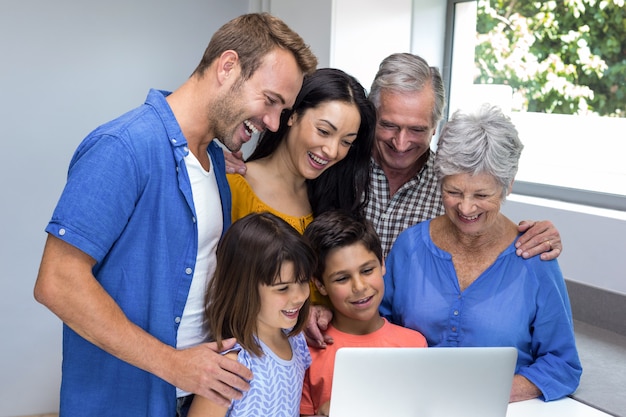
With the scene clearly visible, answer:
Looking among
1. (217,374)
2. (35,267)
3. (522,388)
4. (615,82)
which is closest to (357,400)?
(217,374)

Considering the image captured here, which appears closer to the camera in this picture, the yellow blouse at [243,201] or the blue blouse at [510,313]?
the blue blouse at [510,313]

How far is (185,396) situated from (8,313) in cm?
192

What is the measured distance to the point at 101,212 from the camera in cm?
131

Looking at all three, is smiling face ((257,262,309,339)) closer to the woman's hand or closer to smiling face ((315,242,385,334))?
smiling face ((315,242,385,334))

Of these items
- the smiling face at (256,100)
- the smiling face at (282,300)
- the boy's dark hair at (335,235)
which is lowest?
the smiling face at (282,300)

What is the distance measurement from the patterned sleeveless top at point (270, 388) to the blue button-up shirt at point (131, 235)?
152 millimetres

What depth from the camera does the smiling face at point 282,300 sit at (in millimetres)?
1602

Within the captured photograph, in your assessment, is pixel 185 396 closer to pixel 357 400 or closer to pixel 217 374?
pixel 217 374

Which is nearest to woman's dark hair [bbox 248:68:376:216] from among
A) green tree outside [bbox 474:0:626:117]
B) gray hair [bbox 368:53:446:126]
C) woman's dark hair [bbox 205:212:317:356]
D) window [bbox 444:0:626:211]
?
gray hair [bbox 368:53:446:126]

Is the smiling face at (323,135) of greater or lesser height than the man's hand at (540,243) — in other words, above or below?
above

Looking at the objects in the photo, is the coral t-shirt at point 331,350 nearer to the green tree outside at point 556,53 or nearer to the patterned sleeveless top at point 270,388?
the patterned sleeveless top at point 270,388

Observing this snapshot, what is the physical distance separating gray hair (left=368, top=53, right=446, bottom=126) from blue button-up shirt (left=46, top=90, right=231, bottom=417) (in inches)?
30.8

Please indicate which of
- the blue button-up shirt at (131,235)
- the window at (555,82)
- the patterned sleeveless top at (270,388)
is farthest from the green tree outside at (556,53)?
the blue button-up shirt at (131,235)

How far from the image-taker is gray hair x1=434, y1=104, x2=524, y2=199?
66.3 inches
